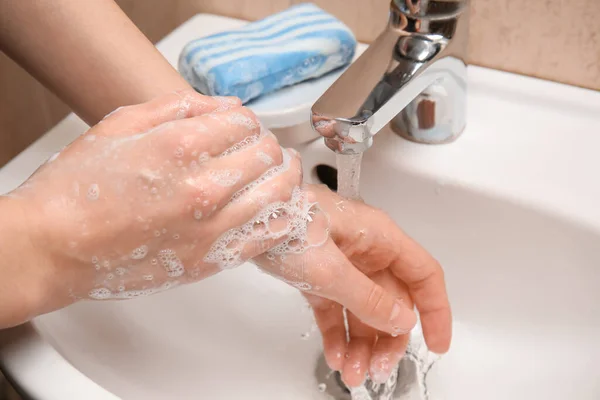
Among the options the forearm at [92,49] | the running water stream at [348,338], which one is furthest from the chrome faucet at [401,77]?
the forearm at [92,49]

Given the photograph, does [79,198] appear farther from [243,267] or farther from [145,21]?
[145,21]

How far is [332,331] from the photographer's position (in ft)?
1.64

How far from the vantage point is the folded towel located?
514 mm

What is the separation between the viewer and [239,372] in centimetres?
52

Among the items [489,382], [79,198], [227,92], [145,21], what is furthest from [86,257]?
[145,21]

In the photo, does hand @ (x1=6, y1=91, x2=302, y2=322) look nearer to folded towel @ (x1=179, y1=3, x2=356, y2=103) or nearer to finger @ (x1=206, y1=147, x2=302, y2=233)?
finger @ (x1=206, y1=147, x2=302, y2=233)

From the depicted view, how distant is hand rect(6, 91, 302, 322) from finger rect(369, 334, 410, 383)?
0.18 metres

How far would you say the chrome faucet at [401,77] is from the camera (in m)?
0.42

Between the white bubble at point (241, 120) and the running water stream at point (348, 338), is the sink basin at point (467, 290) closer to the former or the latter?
the running water stream at point (348, 338)

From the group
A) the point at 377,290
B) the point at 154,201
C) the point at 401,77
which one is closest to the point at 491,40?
the point at 401,77

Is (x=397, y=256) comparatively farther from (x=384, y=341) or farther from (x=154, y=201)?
(x=154, y=201)

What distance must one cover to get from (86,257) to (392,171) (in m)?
0.30

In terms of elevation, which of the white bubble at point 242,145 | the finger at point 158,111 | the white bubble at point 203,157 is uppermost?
the finger at point 158,111

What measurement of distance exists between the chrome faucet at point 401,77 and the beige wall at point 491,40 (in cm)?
8
